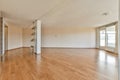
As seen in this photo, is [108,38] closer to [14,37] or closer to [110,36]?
[110,36]

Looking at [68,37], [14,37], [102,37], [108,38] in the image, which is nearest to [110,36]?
[108,38]

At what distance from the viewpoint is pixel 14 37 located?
11547mm

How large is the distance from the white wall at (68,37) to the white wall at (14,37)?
226 cm

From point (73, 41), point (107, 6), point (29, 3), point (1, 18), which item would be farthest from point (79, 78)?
point (73, 41)

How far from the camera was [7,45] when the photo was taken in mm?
10148

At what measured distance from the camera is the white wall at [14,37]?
1076 cm

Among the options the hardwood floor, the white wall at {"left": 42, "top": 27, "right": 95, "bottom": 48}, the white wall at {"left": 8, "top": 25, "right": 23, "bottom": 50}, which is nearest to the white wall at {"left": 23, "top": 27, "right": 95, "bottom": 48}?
the white wall at {"left": 42, "top": 27, "right": 95, "bottom": 48}

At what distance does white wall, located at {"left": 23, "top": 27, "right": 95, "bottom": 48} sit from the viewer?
12.7m

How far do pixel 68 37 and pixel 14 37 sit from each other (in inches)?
191

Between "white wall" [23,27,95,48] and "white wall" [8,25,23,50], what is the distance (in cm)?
226

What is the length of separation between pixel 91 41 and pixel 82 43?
2.81 feet

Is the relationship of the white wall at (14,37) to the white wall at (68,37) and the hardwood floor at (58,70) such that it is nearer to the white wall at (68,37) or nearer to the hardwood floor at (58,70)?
the white wall at (68,37)

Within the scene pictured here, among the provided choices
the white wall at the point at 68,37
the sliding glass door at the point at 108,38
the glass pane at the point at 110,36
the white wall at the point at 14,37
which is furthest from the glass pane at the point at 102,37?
the white wall at the point at 14,37

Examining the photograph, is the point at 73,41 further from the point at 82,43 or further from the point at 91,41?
the point at 91,41
